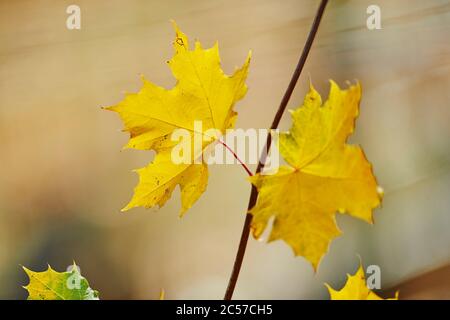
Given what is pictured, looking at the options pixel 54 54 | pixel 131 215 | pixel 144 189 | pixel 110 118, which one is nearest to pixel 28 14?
pixel 54 54

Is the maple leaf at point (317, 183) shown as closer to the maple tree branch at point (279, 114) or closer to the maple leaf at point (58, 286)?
the maple tree branch at point (279, 114)

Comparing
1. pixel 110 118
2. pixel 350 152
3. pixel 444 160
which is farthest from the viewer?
pixel 110 118

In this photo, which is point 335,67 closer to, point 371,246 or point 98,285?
point 371,246

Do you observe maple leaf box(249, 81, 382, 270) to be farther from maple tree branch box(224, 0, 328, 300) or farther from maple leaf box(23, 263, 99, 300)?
maple leaf box(23, 263, 99, 300)

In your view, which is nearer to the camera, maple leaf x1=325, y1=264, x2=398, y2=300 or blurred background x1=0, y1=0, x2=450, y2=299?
maple leaf x1=325, y1=264, x2=398, y2=300

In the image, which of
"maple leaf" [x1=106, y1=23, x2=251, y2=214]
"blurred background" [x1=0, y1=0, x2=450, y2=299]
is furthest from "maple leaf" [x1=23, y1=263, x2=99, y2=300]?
"blurred background" [x1=0, y1=0, x2=450, y2=299]

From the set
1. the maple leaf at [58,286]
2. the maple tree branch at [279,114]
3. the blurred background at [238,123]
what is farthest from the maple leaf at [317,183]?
the blurred background at [238,123]

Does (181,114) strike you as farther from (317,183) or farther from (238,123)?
(238,123)
